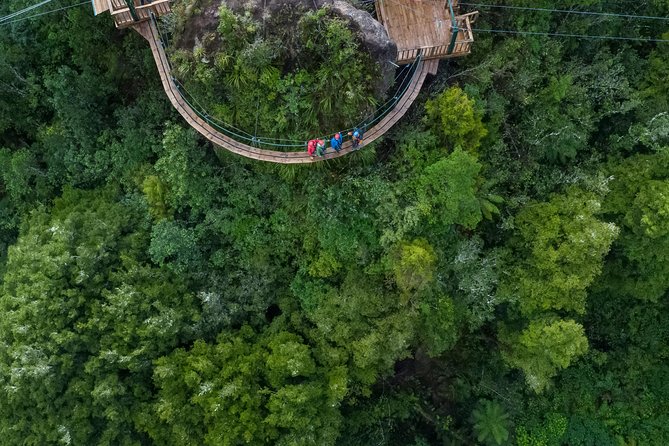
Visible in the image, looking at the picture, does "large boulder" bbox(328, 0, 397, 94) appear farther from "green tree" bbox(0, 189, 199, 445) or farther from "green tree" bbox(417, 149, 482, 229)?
"green tree" bbox(0, 189, 199, 445)

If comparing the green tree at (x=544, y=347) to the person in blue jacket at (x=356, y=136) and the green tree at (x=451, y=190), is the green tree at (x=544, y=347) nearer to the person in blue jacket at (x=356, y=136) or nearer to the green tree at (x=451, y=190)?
the green tree at (x=451, y=190)

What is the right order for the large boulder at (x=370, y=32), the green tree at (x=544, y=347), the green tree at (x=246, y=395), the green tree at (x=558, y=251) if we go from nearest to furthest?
the large boulder at (x=370, y=32), the green tree at (x=246, y=395), the green tree at (x=558, y=251), the green tree at (x=544, y=347)

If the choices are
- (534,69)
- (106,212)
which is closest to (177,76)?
(106,212)

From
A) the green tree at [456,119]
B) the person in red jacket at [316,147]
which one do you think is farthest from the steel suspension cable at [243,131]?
the green tree at [456,119]

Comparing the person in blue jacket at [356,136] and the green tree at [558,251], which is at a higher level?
the person in blue jacket at [356,136]

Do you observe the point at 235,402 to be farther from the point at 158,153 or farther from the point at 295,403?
the point at 158,153

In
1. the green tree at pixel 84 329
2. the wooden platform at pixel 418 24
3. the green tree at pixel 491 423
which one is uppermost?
the wooden platform at pixel 418 24

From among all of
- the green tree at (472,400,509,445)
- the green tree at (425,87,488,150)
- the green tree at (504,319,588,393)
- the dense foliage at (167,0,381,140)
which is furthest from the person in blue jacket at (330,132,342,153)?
the green tree at (472,400,509,445)
